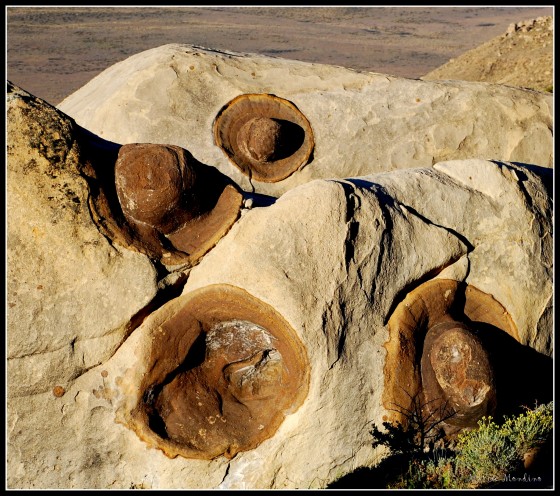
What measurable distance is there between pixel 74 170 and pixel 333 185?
5.51ft

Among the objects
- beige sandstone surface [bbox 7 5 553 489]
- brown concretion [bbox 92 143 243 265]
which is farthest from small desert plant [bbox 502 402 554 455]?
brown concretion [bbox 92 143 243 265]

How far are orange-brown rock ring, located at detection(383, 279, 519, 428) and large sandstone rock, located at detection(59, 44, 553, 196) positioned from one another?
6.45 feet

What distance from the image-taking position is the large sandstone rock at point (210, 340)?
4.07m

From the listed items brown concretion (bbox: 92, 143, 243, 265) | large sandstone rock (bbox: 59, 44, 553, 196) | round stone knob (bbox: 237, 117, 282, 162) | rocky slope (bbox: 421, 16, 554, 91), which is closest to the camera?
brown concretion (bbox: 92, 143, 243, 265)

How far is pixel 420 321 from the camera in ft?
15.1

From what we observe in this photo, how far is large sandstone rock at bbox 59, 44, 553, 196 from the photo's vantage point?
6133 mm

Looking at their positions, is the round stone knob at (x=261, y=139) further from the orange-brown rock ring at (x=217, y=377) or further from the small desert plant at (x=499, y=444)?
the small desert plant at (x=499, y=444)

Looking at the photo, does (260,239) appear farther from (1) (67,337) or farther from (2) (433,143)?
(2) (433,143)

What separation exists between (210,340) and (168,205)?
0.94 metres

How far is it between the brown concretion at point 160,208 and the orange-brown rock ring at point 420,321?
1374mm

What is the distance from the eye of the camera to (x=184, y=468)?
166 inches

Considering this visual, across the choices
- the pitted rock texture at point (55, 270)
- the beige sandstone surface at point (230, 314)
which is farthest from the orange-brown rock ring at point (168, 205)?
the pitted rock texture at point (55, 270)

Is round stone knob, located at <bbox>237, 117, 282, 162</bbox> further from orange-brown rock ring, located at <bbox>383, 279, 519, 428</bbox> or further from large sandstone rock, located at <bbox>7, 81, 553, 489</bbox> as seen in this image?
orange-brown rock ring, located at <bbox>383, 279, 519, 428</bbox>

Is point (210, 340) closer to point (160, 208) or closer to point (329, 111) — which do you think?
point (160, 208)
